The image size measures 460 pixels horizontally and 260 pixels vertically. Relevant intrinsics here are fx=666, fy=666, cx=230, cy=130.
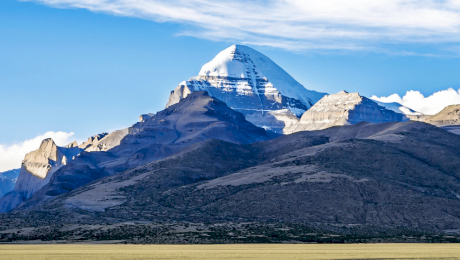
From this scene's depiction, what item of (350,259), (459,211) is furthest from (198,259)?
(459,211)

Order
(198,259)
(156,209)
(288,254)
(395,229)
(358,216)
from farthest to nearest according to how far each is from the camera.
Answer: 1. (156,209)
2. (358,216)
3. (395,229)
4. (288,254)
5. (198,259)

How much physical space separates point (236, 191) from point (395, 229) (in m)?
65.1

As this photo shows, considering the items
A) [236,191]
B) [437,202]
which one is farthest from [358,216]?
[236,191]

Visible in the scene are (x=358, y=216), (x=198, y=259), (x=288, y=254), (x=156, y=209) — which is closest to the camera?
(x=198, y=259)

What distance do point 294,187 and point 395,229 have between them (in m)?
51.7

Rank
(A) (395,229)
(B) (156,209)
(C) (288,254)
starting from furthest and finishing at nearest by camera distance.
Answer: (B) (156,209)
(A) (395,229)
(C) (288,254)

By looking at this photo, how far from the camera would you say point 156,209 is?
190 m

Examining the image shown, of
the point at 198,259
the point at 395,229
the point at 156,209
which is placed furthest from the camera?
the point at 156,209

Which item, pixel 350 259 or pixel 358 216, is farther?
pixel 358 216

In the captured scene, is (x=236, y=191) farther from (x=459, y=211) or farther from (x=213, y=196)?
(x=459, y=211)

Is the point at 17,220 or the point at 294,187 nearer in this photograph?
the point at 17,220

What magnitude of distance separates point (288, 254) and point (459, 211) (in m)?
110

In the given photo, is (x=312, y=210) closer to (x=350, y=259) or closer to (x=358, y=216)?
(x=358, y=216)

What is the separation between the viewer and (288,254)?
75.6m
